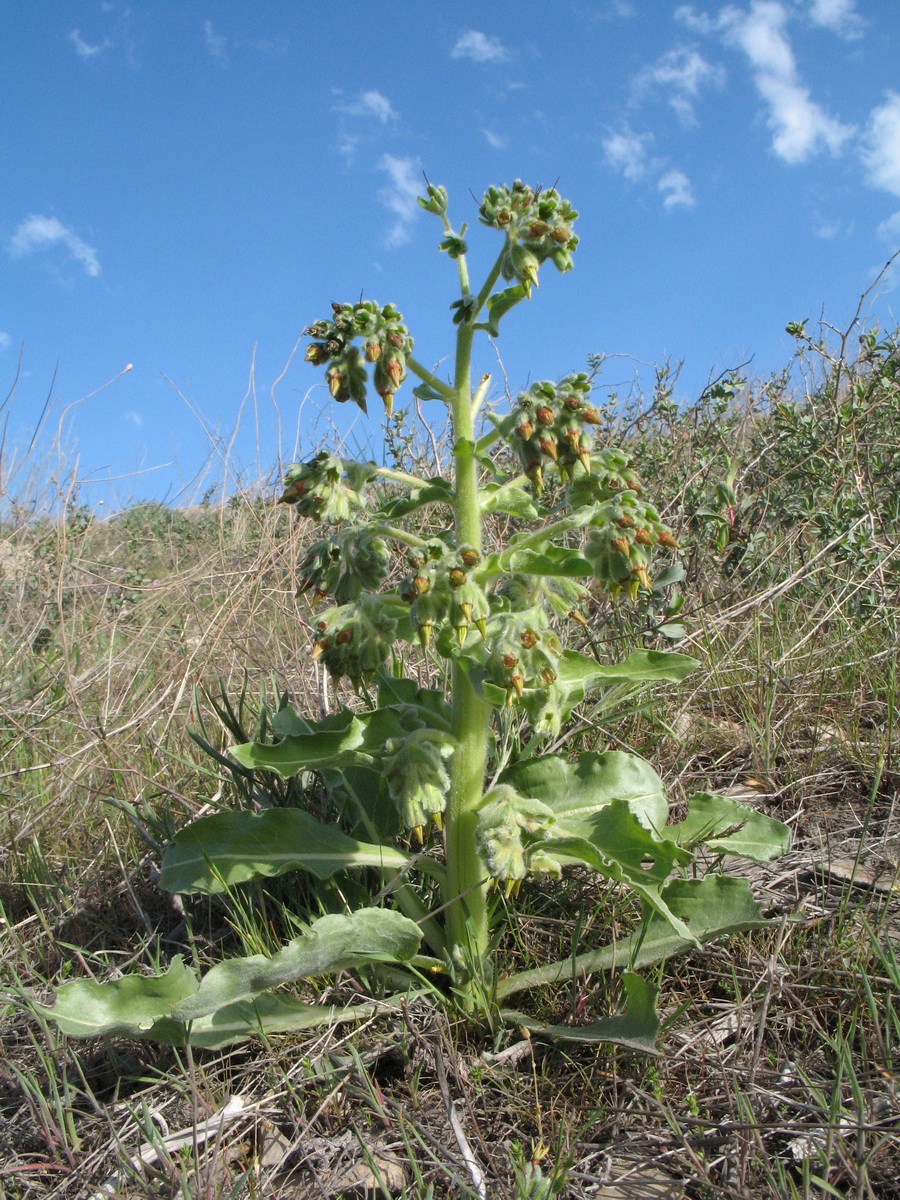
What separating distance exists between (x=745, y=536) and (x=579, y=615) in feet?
8.01

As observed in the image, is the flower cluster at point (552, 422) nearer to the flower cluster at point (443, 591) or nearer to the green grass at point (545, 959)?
the flower cluster at point (443, 591)

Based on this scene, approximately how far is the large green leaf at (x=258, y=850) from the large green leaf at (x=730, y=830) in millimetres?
814

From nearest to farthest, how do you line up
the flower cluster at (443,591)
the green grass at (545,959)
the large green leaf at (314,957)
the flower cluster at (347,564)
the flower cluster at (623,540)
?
the green grass at (545,959) < the large green leaf at (314,957) < the flower cluster at (443,591) < the flower cluster at (623,540) < the flower cluster at (347,564)

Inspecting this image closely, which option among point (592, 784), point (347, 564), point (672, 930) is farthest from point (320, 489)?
point (672, 930)

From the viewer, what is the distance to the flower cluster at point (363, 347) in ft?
6.26

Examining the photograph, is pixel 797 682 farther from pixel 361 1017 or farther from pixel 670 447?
pixel 670 447

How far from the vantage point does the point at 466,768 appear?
2.05 metres

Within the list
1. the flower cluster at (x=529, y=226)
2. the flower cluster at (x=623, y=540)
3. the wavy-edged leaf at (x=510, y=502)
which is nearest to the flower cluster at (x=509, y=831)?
the flower cluster at (x=623, y=540)

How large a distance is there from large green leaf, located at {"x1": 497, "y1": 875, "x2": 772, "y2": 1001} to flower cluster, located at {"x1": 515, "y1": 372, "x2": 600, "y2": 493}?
1071mm

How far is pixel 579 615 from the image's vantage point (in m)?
2.04

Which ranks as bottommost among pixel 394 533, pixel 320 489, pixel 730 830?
pixel 730 830

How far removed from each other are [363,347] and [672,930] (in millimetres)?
1615

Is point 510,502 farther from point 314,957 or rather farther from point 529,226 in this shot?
point 314,957

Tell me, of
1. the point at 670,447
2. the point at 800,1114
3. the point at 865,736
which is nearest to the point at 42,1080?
the point at 800,1114
